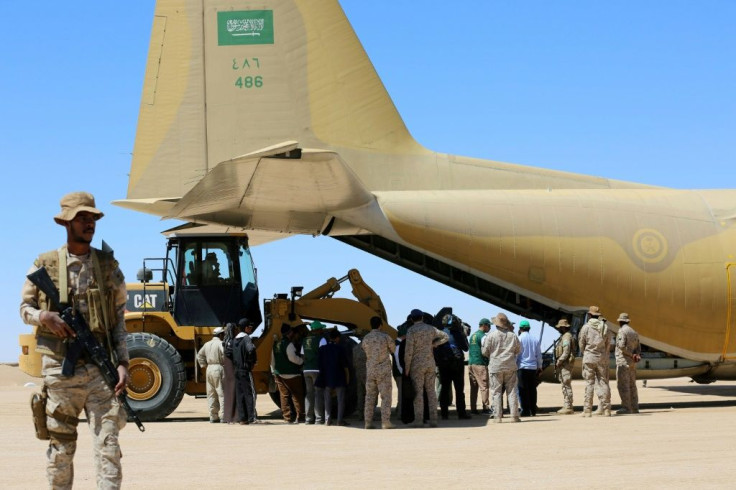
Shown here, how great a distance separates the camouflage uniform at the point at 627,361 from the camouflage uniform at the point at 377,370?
166 inches

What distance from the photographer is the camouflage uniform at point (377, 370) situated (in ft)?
43.3

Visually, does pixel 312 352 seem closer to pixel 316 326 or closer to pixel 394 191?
pixel 316 326

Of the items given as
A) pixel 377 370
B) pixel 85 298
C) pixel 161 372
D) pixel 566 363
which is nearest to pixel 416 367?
pixel 377 370

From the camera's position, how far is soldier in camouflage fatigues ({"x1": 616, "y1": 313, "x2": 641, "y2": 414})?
50.6ft

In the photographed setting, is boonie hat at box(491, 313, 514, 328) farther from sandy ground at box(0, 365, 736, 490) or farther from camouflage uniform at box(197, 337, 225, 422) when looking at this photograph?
camouflage uniform at box(197, 337, 225, 422)

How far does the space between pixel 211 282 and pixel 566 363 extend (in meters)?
5.76

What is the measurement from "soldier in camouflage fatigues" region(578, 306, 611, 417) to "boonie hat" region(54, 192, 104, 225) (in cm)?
1040

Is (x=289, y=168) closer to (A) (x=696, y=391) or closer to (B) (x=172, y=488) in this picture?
(B) (x=172, y=488)

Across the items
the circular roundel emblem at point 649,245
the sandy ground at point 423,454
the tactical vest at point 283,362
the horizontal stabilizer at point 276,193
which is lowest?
the sandy ground at point 423,454

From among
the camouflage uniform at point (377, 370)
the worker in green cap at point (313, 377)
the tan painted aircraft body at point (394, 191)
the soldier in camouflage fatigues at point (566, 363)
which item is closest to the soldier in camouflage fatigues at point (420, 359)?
the camouflage uniform at point (377, 370)

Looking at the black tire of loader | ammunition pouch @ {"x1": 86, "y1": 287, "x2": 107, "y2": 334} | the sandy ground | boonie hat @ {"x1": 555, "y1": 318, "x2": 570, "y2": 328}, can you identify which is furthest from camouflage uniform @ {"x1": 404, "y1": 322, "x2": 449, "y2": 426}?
ammunition pouch @ {"x1": 86, "y1": 287, "x2": 107, "y2": 334}

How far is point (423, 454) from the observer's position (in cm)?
1010

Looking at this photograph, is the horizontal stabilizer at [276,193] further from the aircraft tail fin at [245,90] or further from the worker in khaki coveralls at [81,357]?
the worker in khaki coveralls at [81,357]

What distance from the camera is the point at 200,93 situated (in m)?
16.1
